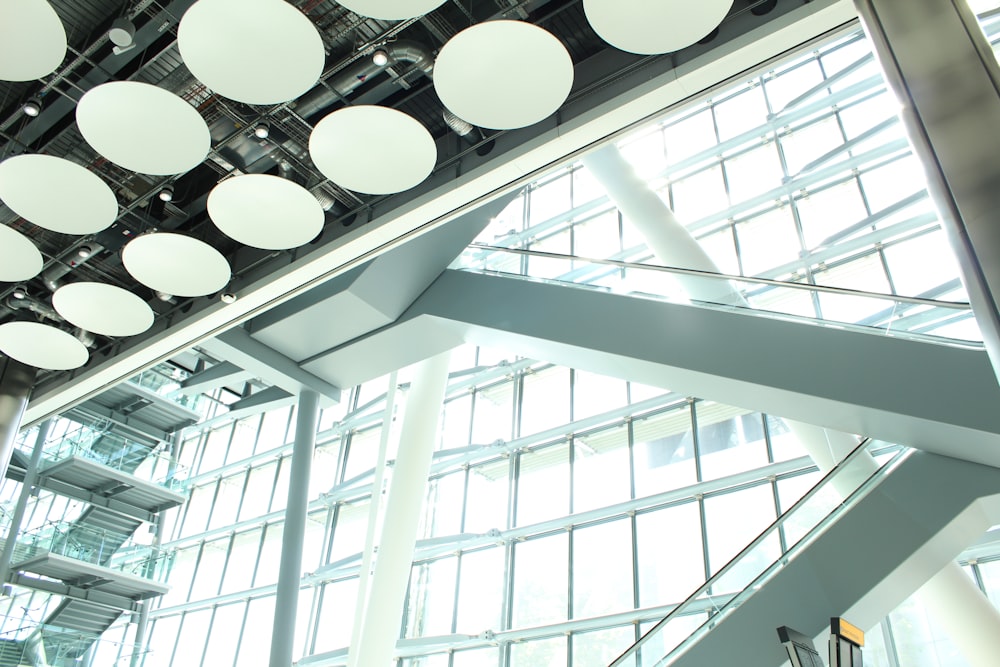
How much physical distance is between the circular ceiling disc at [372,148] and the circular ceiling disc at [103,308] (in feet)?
13.3

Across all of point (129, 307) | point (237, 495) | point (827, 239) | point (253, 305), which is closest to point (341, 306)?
point (253, 305)

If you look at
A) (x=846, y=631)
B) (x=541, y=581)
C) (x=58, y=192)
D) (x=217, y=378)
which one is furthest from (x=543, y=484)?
(x=846, y=631)

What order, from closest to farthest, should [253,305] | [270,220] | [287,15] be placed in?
[287,15], [270,220], [253,305]

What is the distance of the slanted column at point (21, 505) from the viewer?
825 inches

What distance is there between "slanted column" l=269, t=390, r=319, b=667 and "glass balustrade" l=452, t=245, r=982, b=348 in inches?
162

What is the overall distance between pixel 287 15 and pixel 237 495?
23524 mm

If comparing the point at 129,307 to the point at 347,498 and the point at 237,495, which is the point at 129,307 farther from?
the point at 237,495

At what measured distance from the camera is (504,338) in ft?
37.8

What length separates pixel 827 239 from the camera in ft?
58.9

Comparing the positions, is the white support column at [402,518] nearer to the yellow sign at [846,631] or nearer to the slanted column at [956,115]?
the yellow sign at [846,631]

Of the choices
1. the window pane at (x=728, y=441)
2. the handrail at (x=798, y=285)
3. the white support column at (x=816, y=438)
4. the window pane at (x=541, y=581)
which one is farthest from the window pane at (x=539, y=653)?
the handrail at (x=798, y=285)

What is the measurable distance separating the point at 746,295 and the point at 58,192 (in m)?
7.98

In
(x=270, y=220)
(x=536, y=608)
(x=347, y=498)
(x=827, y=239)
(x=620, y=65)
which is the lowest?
(x=536, y=608)

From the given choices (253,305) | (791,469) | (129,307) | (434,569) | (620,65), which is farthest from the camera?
(434,569)
